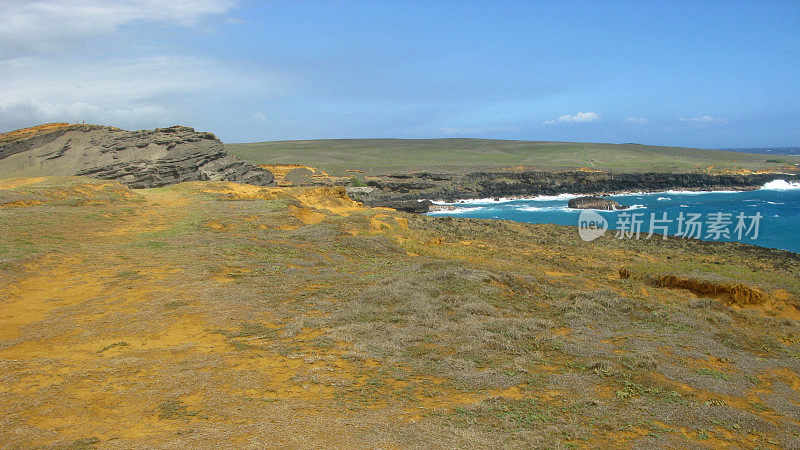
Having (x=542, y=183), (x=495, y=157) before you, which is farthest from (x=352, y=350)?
(x=495, y=157)

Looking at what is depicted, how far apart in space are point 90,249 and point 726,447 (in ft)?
43.0

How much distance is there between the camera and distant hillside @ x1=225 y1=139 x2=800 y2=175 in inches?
2736

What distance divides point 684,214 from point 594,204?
788 cm

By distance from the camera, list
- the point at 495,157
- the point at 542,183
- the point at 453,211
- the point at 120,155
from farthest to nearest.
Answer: the point at 495,157 → the point at 542,183 → the point at 453,211 → the point at 120,155

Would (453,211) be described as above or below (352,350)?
below

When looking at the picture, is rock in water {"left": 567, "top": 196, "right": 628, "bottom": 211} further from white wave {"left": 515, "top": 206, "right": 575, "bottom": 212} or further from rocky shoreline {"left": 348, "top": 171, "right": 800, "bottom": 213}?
rocky shoreline {"left": 348, "top": 171, "right": 800, "bottom": 213}

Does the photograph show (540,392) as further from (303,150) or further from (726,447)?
(303,150)

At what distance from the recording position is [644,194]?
56781mm

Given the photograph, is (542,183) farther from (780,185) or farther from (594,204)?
(780,185)

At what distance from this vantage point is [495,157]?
84.5 metres

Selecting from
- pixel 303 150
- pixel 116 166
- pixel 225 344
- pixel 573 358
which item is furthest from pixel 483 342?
pixel 303 150

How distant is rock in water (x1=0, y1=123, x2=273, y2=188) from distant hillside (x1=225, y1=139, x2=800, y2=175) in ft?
101

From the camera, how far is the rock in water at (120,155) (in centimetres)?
2730

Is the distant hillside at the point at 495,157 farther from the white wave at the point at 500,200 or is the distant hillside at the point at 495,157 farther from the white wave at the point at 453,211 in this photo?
the white wave at the point at 453,211
